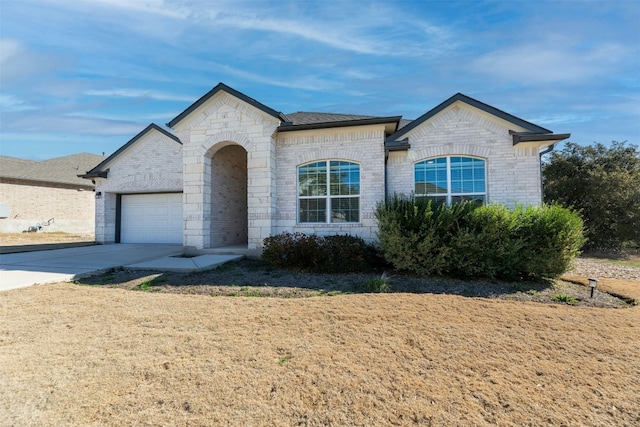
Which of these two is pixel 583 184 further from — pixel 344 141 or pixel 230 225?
pixel 230 225

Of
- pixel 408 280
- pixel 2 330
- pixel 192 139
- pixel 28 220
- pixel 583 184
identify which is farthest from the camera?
pixel 28 220

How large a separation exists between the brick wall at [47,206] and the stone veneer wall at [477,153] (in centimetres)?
2539

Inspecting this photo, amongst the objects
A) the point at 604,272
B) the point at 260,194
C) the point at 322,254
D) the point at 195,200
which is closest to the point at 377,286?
the point at 322,254

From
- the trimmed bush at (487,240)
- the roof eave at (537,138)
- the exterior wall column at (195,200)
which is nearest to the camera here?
the trimmed bush at (487,240)

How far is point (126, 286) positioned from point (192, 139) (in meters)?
5.53

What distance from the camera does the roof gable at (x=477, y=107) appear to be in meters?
8.99

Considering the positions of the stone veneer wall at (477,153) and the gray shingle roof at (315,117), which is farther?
the gray shingle roof at (315,117)

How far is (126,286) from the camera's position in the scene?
22.6ft

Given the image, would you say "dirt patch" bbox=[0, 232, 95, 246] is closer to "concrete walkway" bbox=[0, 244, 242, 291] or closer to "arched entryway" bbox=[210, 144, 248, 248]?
"concrete walkway" bbox=[0, 244, 242, 291]

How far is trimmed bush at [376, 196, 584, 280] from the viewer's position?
7098mm

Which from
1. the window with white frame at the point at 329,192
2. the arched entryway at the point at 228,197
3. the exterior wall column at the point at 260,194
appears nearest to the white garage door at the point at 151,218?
the arched entryway at the point at 228,197

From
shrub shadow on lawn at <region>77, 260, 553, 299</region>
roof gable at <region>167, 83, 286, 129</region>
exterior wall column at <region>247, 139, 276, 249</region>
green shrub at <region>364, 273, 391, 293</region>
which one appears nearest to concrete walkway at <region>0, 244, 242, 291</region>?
shrub shadow on lawn at <region>77, 260, 553, 299</region>

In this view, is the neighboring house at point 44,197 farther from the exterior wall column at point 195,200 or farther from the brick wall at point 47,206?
the exterior wall column at point 195,200

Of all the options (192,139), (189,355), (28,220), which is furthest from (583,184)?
(28,220)
